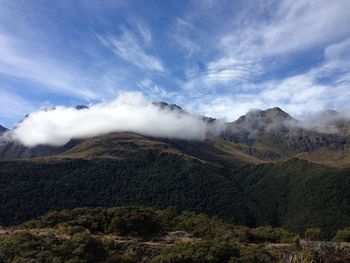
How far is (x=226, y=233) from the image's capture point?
6144 centimetres

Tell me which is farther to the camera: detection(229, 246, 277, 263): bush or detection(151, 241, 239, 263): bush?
detection(229, 246, 277, 263): bush

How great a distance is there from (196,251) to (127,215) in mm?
18860

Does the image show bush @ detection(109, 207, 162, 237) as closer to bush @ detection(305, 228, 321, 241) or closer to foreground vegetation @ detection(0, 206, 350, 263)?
foreground vegetation @ detection(0, 206, 350, 263)

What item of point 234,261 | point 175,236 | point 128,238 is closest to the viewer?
point 234,261

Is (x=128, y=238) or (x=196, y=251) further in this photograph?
(x=128, y=238)

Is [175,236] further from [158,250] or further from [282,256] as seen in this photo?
[282,256]

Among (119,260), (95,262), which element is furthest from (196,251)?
(95,262)

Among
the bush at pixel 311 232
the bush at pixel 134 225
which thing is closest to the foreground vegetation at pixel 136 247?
the bush at pixel 134 225

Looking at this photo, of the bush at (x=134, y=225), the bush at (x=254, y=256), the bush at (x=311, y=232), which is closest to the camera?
the bush at (x=254, y=256)

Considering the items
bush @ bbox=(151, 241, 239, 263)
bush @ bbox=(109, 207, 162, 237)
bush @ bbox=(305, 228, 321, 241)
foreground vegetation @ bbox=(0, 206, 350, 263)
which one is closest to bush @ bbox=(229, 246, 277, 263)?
foreground vegetation @ bbox=(0, 206, 350, 263)

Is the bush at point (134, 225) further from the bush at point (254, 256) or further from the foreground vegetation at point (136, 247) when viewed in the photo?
the bush at point (254, 256)

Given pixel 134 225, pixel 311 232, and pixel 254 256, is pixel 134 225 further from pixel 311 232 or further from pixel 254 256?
pixel 311 232

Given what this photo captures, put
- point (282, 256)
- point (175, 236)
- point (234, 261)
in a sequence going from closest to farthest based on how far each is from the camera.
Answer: point (234, 261) < point (282, 256) < point (175, 236)

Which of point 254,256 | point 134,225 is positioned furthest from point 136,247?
point 254,256
